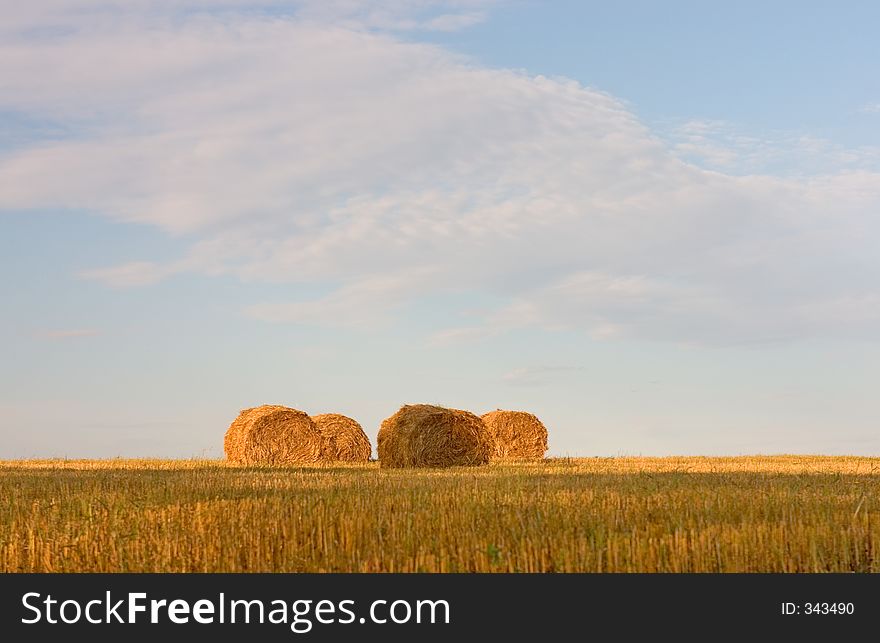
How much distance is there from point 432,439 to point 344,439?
14.7ft

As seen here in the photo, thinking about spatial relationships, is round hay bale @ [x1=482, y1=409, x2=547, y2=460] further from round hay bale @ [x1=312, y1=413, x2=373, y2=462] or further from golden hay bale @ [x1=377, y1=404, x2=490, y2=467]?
golden hay bale @ [x1=377, y1=404, x2=490, y2=467]

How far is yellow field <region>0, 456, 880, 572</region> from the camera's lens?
29.1ft

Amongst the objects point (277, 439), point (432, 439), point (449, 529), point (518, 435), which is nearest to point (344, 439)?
point (277, 439)

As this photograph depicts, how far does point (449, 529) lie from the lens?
10031mm

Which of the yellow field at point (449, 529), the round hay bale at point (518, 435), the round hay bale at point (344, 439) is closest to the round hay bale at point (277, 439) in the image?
the round hay bale at point (344, 439)

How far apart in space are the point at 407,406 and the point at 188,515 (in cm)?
1602

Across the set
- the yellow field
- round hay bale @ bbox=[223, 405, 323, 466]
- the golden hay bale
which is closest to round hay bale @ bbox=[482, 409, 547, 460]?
the golden hay bale

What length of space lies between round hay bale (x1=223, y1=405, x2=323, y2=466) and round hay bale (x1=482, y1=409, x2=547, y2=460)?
5.98 metres

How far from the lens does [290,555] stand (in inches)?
374

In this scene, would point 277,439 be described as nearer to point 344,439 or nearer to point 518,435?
point 344,439
